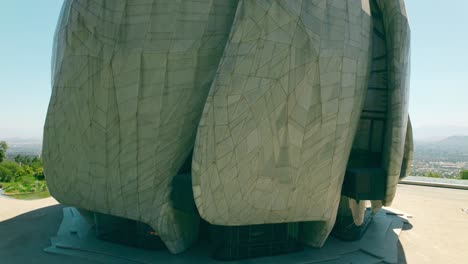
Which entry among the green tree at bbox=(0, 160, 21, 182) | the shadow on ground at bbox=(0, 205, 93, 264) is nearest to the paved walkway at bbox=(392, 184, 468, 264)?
the shadow on ground at bbox=(0, 205, 93, 264)

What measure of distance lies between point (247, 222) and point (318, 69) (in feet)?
25.3

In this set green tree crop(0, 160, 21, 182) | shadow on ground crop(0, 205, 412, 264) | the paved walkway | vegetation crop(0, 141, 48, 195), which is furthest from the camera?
green tree crop(0, 160, 21, 182)

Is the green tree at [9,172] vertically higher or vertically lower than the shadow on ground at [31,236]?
lower

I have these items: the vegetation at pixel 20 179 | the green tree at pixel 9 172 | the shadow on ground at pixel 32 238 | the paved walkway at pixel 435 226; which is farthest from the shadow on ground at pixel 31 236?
the green tree at pixel 9 172

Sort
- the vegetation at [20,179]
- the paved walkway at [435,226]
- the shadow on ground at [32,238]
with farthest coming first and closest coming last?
the vegetation at [20,179] < the paved walkway at [435,226] < the shadow on ground at [32,238]

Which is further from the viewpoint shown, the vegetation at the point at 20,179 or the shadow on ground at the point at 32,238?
the vegetation at the point at 20,179

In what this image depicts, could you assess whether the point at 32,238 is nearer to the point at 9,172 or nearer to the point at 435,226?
the point at 435,226

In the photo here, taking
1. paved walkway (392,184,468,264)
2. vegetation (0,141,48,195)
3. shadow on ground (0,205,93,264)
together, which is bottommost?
vegetation (0,141,48,195)

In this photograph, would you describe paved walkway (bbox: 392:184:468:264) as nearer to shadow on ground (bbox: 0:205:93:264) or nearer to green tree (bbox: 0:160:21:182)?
shadow on ground (bbox: 0:205:93:264)

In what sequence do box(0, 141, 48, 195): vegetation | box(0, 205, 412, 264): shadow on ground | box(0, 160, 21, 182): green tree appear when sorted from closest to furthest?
1. box(0, 205, 412, 264): shadow on ground
2. box(0, 141, 48, 195): vegetation
3. box(0, 160, 21, 182): green tree

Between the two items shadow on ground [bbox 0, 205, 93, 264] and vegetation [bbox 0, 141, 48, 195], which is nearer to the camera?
shadow on ground [bbox 0, 205, 93, 264]

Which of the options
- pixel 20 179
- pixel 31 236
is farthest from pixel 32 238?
pixel 20 179

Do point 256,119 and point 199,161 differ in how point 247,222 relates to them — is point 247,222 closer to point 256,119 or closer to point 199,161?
point 199,161

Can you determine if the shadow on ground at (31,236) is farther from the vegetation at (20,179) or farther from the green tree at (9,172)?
the green tree at (9,172)
